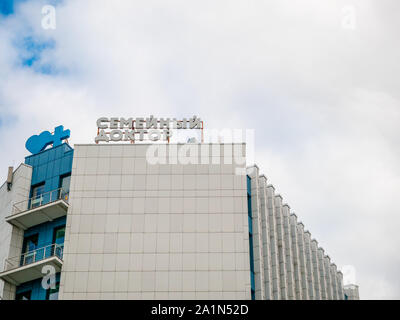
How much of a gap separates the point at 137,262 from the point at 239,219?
1103 centimetres

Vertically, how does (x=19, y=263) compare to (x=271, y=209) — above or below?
below

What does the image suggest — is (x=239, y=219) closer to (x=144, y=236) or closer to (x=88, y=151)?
(x=144, y=236)

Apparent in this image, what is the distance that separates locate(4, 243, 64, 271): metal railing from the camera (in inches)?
2394

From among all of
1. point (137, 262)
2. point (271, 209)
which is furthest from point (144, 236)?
point (271, 209)

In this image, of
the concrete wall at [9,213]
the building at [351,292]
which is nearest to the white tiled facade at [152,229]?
the concrete wall at [9,213]

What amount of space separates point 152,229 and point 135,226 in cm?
174

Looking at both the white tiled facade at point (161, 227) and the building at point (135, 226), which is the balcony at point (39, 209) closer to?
the building at point (135, 226)

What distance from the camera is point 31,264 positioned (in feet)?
191

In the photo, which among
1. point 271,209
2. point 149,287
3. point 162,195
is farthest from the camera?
point 271,209

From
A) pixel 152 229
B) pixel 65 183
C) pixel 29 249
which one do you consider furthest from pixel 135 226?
pixel 29 249

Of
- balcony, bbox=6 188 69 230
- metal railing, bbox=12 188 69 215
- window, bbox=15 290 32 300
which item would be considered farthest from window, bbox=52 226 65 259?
window, bbox=15 290 32 300

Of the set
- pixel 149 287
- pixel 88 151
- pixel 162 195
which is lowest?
pixel 149 287

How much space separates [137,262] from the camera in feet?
197

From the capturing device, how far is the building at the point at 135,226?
195 ft
